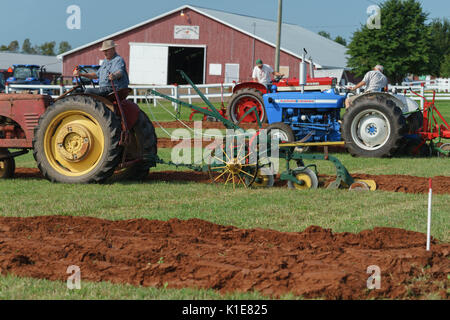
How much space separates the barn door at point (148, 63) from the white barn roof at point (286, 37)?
1519 millimetres

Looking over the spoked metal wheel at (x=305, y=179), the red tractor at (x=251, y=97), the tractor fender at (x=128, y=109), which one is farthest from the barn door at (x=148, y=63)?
the spoked metal wheel at (x=305, y=179)

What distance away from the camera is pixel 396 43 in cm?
4884

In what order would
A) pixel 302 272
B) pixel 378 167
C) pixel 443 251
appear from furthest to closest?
1. pixel 378 167
2. pixel 443 251
3. pixel 302 272

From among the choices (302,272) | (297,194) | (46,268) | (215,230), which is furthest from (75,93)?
(302,272)

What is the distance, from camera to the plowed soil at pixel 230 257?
14.5 ft

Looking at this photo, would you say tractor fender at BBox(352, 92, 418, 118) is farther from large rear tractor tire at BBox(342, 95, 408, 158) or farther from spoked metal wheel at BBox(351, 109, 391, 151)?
spoked metal wheel at BBox(351, 109, 391, 151)

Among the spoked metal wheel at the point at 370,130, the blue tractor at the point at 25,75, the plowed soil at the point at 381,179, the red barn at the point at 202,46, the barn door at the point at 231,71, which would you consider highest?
the red barn at the point at 202,46

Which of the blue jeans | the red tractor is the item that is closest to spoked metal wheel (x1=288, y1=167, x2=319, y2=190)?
the blue jeans

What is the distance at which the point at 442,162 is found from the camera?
38.7 feet

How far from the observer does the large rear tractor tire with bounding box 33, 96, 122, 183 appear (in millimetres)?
8867

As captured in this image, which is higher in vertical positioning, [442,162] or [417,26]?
[417,26]

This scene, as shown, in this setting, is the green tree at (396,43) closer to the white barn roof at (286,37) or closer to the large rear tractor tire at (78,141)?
the white barn roof at (286,37)
